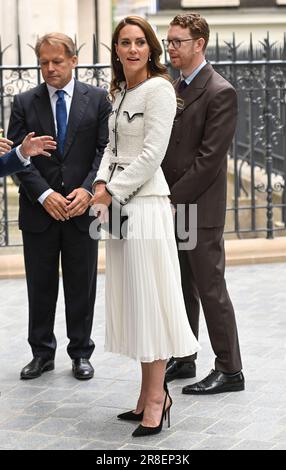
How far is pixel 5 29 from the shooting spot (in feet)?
49.6

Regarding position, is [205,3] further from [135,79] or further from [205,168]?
[135,79]

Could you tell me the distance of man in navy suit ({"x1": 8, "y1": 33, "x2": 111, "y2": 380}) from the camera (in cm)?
681

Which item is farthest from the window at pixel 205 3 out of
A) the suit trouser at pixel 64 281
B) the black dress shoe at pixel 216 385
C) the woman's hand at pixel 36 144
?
the woman's hand at pixel 36 144

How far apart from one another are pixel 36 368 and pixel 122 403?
771mm

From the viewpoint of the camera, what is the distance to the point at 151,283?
581cm

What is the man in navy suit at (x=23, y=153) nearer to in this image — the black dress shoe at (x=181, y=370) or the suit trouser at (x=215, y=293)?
the suit trouser at (x=215, y=293)

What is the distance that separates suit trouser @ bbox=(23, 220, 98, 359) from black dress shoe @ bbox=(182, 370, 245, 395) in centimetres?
80

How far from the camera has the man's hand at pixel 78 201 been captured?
6.73 metres

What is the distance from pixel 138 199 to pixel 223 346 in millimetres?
1190

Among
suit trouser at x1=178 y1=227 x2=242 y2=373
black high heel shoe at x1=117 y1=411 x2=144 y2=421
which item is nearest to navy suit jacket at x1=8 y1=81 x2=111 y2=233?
suit trouser at x1=178 y1=227 x2=242 y2=373

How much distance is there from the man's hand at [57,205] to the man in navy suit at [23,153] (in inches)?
16.3

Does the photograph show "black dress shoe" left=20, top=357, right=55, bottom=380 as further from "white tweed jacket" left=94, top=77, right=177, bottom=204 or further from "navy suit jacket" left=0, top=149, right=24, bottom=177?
"white tweed jacket" left=94, top=77, right=177, bottom=204

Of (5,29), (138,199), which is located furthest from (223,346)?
(5,29)
